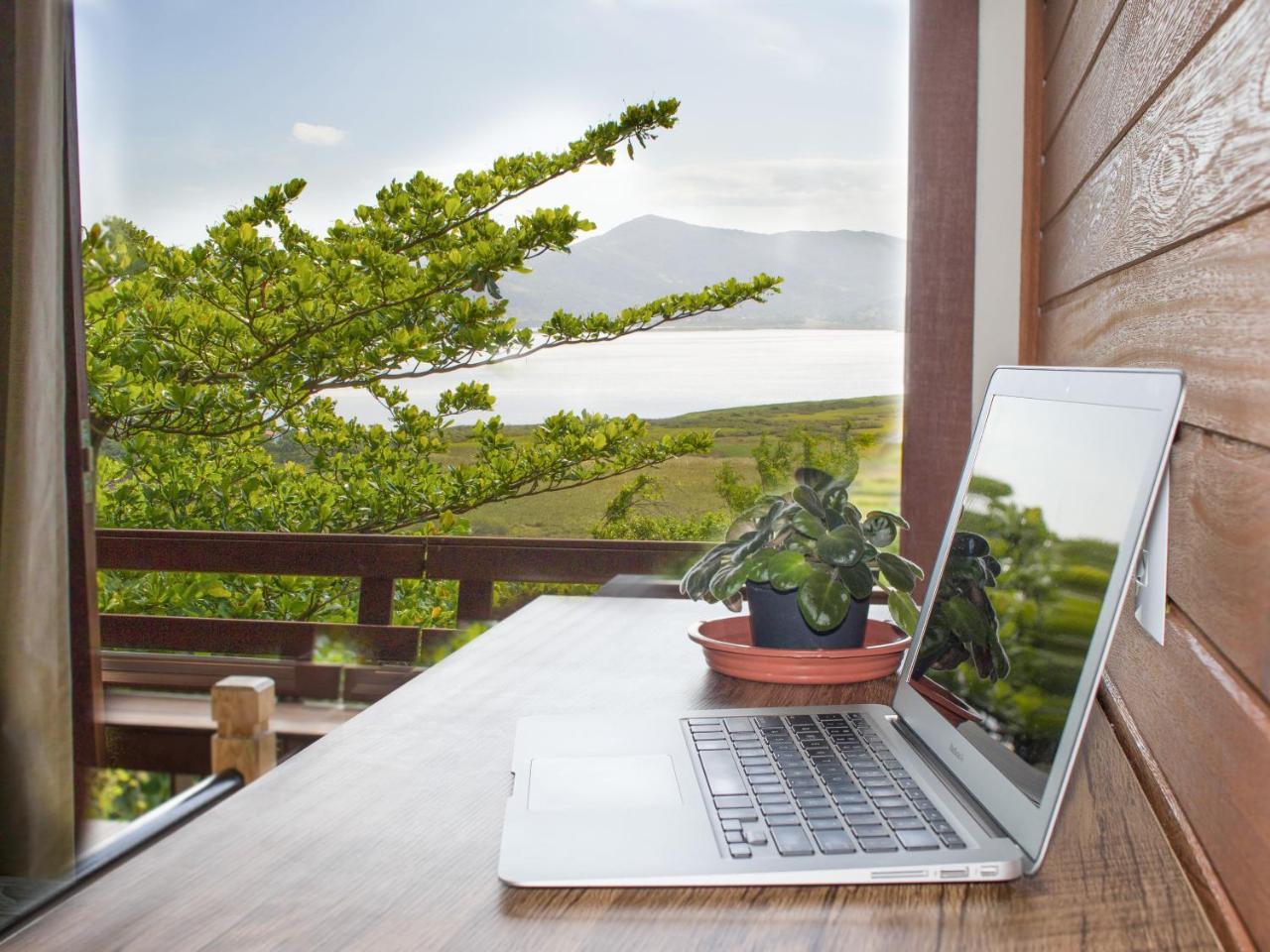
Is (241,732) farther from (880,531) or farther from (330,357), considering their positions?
(330,357)

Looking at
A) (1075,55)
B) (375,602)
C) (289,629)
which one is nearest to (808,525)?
(1075,55)

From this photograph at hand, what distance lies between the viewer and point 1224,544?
0.65 metres

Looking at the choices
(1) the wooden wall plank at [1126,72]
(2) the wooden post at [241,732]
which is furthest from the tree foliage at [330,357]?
(1) the wooden wall plank at [1126,72]

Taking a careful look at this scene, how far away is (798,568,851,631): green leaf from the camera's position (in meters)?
1.05

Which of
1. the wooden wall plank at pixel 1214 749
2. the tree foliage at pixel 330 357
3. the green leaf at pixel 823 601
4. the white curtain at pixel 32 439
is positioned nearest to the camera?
the wooden wall plank at pixel 1214 749

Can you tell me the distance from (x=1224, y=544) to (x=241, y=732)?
1.82 meters

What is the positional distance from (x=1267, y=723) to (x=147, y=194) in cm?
353

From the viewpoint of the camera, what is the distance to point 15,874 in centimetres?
209

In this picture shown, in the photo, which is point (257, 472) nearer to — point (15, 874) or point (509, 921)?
point (15, 874)

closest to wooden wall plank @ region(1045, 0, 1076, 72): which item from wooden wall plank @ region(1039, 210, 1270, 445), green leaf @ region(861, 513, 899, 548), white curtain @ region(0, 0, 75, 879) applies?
wooden wall plank @ region(1039, 210, 1270, 445)

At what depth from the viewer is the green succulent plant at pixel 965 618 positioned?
2.50 feet

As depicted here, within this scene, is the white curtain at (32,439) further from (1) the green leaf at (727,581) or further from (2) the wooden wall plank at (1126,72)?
(2) the wooden wall plank at (1126,72)

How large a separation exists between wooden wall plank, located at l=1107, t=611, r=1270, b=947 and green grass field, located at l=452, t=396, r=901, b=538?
5.66ft

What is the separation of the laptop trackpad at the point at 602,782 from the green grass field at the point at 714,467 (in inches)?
71.0
